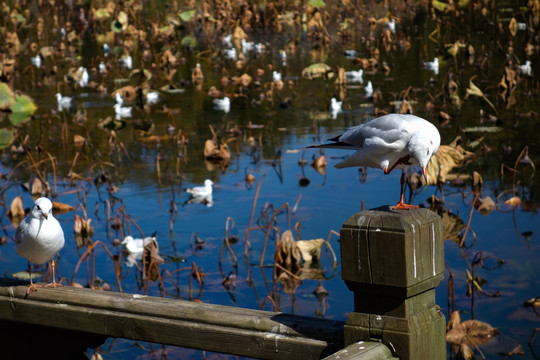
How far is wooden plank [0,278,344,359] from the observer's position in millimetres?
2727

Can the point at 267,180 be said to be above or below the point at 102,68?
below

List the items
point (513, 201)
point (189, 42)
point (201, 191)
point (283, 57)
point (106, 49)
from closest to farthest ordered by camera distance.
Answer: point (513, 201)
point (201, 191)
point (283, 57)
point (106, 49)
point (189, 42)

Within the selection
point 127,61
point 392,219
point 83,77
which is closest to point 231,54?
point 127,61

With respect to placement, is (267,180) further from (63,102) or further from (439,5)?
(439,5)

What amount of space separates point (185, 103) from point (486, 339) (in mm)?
8807

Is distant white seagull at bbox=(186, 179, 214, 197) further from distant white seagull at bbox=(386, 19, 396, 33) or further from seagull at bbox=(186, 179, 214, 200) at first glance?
distant white seagull at bbox=(386, 19, 396, 33)

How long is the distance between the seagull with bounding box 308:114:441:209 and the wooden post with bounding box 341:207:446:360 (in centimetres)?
59

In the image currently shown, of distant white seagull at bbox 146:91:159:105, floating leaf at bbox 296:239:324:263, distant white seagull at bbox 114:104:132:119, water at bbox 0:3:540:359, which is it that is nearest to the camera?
water at bbox 0:3:540:359

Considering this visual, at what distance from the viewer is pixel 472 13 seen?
22016 millimetres

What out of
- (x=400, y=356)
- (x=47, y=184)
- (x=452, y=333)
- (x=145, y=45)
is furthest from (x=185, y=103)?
(x=400, y=356)

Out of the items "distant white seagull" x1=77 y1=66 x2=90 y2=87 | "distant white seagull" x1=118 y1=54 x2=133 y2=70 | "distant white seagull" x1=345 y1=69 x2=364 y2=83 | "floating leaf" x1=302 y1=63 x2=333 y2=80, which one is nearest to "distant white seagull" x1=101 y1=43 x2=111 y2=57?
"distant white seagull" x1=118 y1=54 x2=133 y2=70

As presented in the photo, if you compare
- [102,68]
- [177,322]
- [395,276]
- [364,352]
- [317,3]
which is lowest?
[102,68]

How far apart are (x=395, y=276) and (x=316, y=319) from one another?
43cm

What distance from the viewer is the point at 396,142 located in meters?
3.23
